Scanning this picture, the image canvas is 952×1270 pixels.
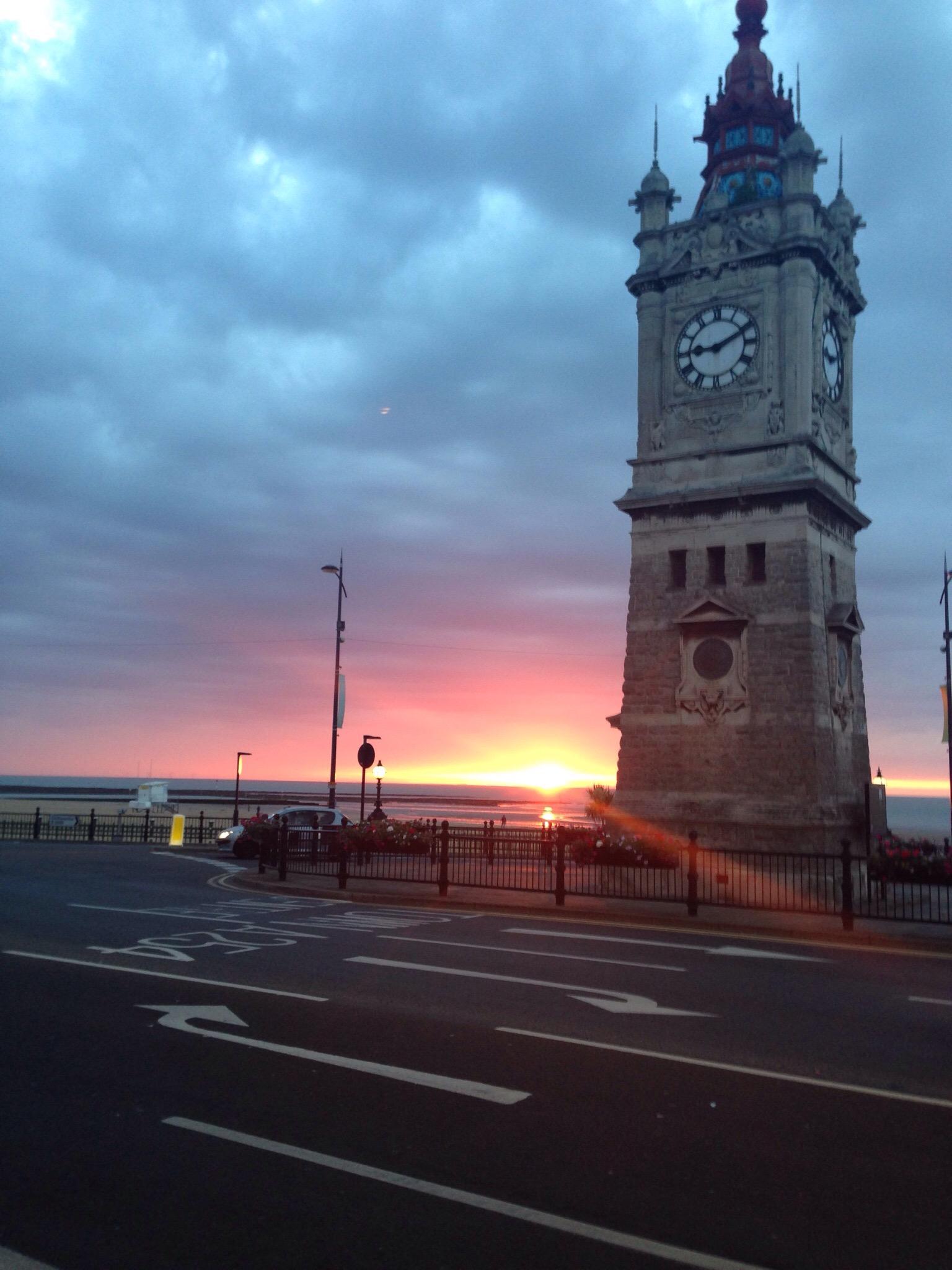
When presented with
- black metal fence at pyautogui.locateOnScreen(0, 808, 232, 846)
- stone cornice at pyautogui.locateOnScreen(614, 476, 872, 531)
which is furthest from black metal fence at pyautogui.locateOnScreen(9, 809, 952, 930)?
black metal fence at pyautogui.locateOnScreen(0, 808, 232, 846)

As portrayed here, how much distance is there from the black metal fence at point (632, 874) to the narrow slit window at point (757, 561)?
8.14 meters

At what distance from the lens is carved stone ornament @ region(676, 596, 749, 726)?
95.5 ft

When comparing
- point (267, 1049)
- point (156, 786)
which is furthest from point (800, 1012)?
point (156, 786)

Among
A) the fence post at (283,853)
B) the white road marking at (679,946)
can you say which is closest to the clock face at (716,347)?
the fence post at (283,853)

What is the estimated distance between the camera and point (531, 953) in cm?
1290

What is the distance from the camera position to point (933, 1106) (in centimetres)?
675

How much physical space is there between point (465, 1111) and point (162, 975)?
5.56 meters

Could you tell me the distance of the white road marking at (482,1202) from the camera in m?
4.46

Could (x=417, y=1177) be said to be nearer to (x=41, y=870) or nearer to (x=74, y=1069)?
(x=74, y=1069)

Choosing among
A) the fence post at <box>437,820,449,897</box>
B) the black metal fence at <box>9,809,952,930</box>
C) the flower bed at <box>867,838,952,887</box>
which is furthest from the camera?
the flower bed at <box>867,838,952,887</box>

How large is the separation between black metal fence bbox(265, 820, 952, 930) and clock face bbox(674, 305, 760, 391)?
1478 cm

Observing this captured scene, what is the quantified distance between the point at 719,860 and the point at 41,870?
16.9m

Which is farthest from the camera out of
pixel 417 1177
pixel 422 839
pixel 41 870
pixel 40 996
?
pixel 422 839

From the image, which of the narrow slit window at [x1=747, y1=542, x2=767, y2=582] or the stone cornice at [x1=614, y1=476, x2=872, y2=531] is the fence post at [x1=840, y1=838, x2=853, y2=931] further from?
the stone cornice at [x1=614, y1=476, x2=872, y2=531]
